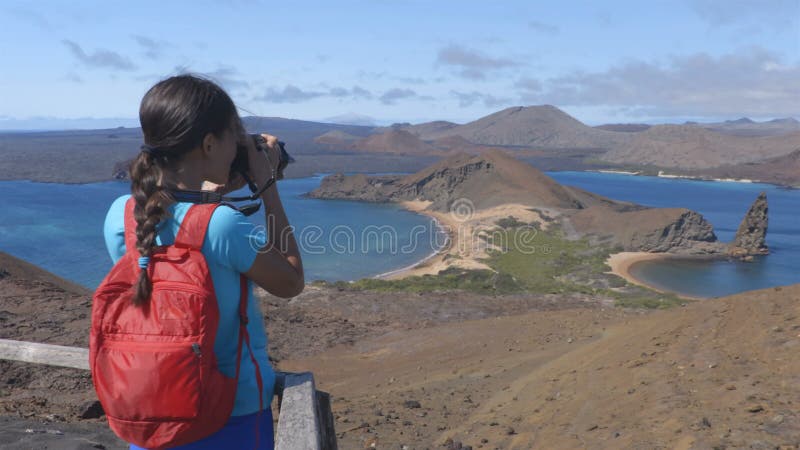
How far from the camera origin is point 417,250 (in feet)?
133

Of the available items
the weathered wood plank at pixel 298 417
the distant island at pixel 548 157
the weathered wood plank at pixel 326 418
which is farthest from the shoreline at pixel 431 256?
the distant island at pixel 548 157

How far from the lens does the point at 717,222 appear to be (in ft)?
196

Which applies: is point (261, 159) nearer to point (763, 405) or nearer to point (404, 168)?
point (763, 405)

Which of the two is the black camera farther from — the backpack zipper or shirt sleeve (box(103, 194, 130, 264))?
the backpack zipper

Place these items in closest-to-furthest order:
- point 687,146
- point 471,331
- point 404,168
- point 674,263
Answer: point 471,331, point 674,263, point 404,168, point 687,146

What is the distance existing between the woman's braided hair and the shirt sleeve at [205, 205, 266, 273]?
0.14 meters

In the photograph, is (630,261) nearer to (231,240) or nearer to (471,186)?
(471,186)

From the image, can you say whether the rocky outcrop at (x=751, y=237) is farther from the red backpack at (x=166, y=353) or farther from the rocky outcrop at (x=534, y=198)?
the red backpack at (x=166, y=353)

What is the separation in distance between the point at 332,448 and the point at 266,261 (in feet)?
2.29

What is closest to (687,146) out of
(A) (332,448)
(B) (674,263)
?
(B) (674,263)

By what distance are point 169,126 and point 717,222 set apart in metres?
65.4

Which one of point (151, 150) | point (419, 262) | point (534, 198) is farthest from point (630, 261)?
point (151, 150)

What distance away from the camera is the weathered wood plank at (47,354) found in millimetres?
2641

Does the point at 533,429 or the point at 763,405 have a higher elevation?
the point at 763,405
